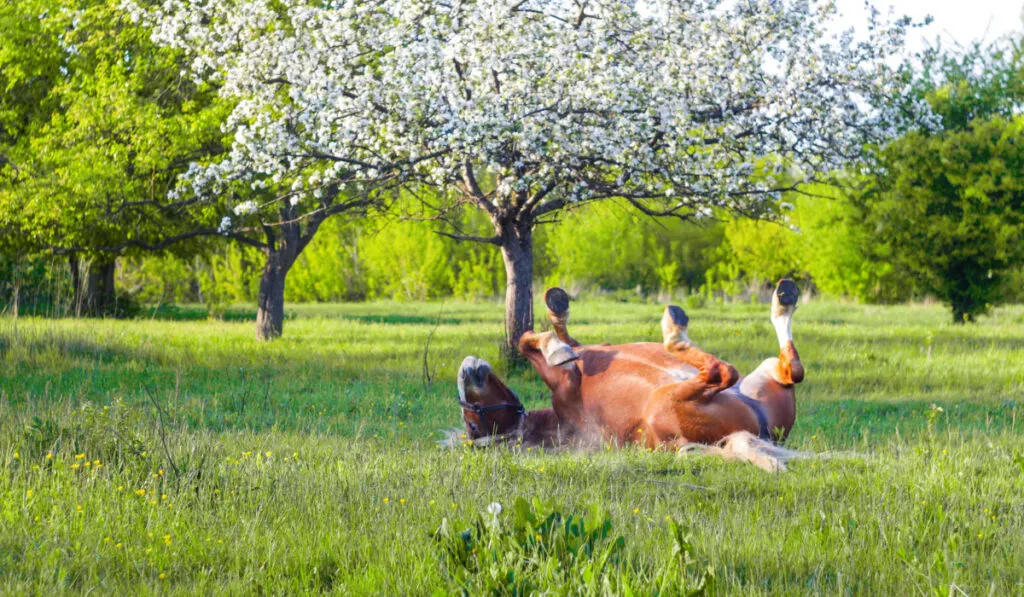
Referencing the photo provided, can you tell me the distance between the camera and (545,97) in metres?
11.8

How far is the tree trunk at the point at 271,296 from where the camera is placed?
62.1 ft

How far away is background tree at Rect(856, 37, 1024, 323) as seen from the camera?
2239cm

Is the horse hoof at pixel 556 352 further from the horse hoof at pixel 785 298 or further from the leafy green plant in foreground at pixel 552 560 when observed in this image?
the leafy green plant in foreground at pixel 552 560

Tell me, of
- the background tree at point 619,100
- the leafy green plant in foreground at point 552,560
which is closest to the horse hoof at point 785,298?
the leafy green plant in foreground at point 552,560

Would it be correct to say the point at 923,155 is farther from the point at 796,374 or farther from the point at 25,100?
the point at 25,100

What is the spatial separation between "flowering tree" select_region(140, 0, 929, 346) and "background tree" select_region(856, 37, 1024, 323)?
8.56 metres

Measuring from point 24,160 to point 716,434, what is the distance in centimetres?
1767

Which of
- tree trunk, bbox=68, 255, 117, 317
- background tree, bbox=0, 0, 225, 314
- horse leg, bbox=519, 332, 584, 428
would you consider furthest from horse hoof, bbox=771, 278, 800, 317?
tree trunk, bbox=68, 255, 117, 317

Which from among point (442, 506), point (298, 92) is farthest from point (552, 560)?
point (298, 92)

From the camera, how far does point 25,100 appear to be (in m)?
22.5

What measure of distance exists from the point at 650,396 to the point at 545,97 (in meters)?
5.74

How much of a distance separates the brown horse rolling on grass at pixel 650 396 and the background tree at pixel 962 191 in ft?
50.4

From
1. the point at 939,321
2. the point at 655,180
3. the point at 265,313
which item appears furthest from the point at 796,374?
the point at 939,321

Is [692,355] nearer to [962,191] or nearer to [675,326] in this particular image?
[675,326]
